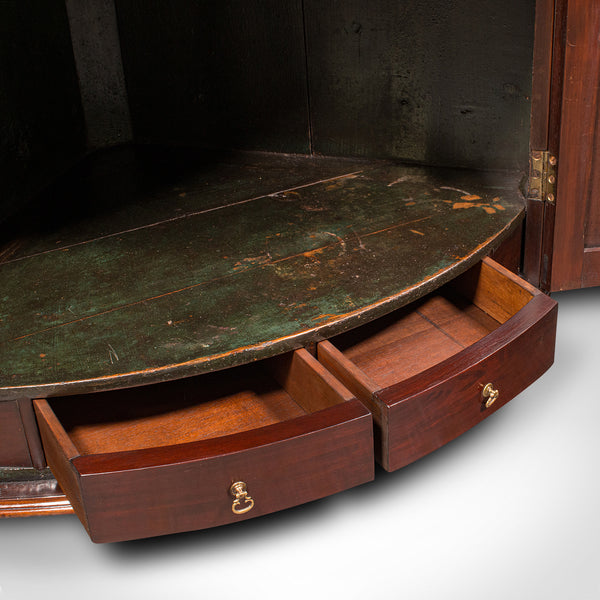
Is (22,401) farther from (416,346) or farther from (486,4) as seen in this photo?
(486,4)

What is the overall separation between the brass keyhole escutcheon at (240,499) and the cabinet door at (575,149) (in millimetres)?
933

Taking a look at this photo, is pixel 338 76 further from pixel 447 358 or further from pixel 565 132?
pixel 447 358

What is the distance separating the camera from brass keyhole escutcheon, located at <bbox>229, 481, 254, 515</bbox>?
1.02 m

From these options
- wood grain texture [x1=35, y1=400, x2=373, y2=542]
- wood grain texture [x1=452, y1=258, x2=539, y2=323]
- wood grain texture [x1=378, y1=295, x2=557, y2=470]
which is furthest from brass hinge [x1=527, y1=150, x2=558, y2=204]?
wood grain texture [x1=35, y1=400, x2=373, y2=542]

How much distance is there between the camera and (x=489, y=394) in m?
1.19

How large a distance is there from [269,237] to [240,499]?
639mm

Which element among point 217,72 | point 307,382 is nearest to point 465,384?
point 307,382

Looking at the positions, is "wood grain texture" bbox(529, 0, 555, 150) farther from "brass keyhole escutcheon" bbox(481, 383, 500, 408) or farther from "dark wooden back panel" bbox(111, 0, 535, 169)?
"brass keyhole escutcheon" bbox(481, 383, 500, 408)

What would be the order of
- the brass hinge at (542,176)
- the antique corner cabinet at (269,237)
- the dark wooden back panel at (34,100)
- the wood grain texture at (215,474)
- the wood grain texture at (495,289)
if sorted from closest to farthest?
the wood grain texture at (215,474) → the antique corner cabinet at (269,237) → the wood grain texture at (495,289) → the brass hinge at (542,176) → the dark wooden back panel at (34,100)

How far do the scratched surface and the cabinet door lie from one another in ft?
0.40

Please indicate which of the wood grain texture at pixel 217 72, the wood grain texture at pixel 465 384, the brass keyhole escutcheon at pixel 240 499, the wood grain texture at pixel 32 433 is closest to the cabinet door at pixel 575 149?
the wood grain texture at pixel 465 384

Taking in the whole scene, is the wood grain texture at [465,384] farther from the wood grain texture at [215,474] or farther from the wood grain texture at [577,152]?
the wood grain texture at [577,152]

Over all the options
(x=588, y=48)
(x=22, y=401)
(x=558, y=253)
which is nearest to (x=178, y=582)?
(x=22, y=401)

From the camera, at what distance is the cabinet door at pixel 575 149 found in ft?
4.75
